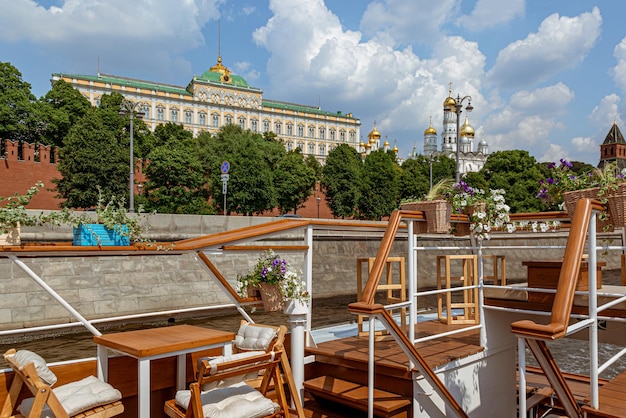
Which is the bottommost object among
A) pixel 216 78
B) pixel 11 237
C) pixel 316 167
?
pixel 11 237

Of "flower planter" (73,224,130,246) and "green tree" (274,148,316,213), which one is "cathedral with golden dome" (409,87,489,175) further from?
"flower planter" (73,224,130,246)

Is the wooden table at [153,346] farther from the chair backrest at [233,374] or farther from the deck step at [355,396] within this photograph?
the deck step at [355,396]

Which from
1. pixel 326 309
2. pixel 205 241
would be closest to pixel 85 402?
pixel 205 241

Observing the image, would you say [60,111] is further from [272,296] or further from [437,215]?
[437,215]

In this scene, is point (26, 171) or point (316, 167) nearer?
point (26, 171)

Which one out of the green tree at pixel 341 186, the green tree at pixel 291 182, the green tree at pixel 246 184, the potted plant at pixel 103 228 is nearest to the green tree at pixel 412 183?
the green tree at pixel 341 186

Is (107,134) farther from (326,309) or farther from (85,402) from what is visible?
(85,402)

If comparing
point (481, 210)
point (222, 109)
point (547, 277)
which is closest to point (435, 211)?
point (481, 210)

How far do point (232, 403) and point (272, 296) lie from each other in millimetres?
1407

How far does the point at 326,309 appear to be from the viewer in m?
17.1

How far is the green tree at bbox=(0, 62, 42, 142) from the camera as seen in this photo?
114 feet

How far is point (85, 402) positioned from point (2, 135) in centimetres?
3918

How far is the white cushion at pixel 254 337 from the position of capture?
3814 millimetres

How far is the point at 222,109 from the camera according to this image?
82.9 meters
